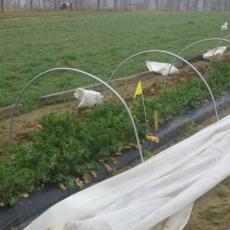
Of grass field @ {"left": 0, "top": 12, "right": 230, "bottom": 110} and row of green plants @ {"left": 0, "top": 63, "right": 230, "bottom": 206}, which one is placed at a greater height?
row of green plants @ {"left": 0, "top": 63, "right": 230, "bottom": 206}

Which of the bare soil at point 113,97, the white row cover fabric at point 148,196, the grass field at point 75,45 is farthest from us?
the grass field at point 75,45

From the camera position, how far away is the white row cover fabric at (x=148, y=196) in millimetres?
3525

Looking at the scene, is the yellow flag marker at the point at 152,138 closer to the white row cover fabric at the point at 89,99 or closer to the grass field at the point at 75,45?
the white row cover fabric at the point at 89,99

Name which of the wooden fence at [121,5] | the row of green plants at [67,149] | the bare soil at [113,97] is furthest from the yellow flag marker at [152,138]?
the wooden fence at [121,5]

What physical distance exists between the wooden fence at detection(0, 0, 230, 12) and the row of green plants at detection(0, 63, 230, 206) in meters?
20.6

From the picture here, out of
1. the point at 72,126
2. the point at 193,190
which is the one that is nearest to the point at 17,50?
the point at 72,126

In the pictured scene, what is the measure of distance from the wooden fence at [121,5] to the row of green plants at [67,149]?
67.7 ft

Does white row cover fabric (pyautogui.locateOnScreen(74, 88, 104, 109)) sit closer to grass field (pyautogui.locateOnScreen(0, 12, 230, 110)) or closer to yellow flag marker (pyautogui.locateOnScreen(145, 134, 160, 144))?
grass field (pyautogui.locateOnScreen(0, 12, 230, 110))

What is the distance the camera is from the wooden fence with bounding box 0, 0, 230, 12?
88.9ft

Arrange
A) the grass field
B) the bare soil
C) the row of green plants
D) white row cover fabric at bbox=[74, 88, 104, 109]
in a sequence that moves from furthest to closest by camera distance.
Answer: the grass field, white row cover fabric at bbox=[74, 88, 104, 109], the bare soil, the row of green plants

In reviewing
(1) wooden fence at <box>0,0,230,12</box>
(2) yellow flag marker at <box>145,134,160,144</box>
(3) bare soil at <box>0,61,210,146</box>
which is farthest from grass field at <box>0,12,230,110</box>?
(1) wooden fence at <box>0,0,230,12</box>

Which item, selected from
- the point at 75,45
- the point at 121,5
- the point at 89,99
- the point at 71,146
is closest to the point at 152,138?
the point at 71,146

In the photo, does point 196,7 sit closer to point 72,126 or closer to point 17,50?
point 17,50

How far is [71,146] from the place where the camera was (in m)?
5.09
